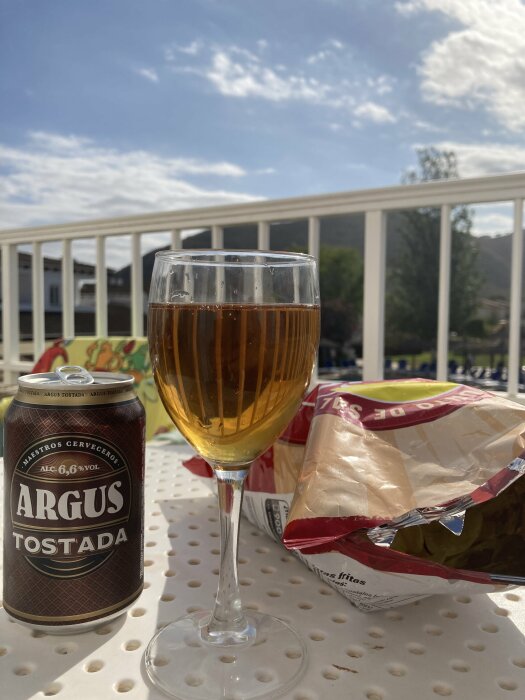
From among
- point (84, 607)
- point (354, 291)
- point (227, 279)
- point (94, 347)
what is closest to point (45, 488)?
point (84, 607)

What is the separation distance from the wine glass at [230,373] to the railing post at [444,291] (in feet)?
3.94

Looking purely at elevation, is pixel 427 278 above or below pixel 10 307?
above

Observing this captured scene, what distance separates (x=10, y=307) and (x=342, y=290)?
106 ft

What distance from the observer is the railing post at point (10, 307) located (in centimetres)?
247

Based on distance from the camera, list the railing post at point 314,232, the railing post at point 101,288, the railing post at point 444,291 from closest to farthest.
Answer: the railing post at point 444,291 < the railing post at point 314,232 < the railing post at point 101,288

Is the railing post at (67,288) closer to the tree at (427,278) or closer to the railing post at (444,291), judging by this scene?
the railing post at (444,291)

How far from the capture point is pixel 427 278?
3059cm

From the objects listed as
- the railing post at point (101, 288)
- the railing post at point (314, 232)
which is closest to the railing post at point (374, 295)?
the railing post at point (314, 232)

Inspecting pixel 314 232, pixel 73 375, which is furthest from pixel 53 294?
pixel 73 375

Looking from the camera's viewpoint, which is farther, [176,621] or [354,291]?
[354,291]

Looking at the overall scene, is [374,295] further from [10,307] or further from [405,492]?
[10,307]

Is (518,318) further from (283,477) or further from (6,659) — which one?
(6,659)

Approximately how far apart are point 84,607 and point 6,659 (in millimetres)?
57

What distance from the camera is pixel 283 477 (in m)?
0.56
